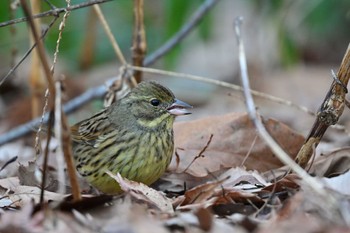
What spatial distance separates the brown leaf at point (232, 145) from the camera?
17.0 feet

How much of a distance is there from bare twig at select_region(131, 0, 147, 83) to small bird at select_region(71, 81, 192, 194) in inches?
23.5

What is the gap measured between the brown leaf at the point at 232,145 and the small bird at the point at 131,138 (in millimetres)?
167

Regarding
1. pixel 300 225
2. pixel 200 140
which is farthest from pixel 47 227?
pixel 200 140

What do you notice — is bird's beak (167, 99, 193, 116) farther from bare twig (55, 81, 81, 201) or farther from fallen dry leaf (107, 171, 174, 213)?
bare twig (55, 81, 81, 201)

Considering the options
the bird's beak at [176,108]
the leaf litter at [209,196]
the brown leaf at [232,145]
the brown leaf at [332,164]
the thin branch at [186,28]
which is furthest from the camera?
the thin branch at [186,28]

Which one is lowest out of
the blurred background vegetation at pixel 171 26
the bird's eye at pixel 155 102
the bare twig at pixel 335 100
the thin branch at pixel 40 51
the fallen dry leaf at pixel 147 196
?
the blurred background vegetation at pixel 171 26

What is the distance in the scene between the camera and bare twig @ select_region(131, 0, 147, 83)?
5.94m

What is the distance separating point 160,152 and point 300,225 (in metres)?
2.06

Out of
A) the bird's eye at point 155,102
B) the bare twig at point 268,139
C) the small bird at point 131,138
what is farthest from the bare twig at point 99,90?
the bare twig at point 268,139

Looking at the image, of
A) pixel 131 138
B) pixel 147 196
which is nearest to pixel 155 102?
pixel 131 138

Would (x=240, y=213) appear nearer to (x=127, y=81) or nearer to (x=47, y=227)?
(x=47, y=227)

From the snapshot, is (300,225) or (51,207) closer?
(300,225)

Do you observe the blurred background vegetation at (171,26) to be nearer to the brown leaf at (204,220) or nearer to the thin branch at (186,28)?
the thin branch at (186,28)

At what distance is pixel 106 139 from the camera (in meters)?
5.34
